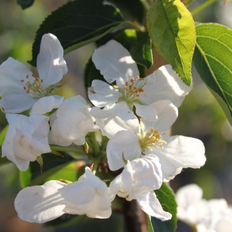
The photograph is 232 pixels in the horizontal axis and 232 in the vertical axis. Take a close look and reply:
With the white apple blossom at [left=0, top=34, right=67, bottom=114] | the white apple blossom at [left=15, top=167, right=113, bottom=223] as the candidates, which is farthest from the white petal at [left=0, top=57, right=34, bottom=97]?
the white apple blossom at [left=15, top=167, right=113, bottom=223]

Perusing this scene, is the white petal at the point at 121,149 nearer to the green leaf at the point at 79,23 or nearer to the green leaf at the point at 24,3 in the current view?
the green leaf at the point at 79,23

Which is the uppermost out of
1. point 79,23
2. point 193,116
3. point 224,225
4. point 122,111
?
point 79,23

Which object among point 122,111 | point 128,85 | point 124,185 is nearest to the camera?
point 124,185

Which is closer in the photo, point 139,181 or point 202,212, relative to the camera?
point 139,181

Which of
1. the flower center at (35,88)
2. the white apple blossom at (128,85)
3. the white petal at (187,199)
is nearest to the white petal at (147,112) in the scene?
the white apple blossom at (128,85)

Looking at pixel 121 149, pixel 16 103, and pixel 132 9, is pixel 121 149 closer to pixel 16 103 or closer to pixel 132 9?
pixel 16 103

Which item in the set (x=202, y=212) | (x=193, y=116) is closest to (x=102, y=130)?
(x=202, y=212)
